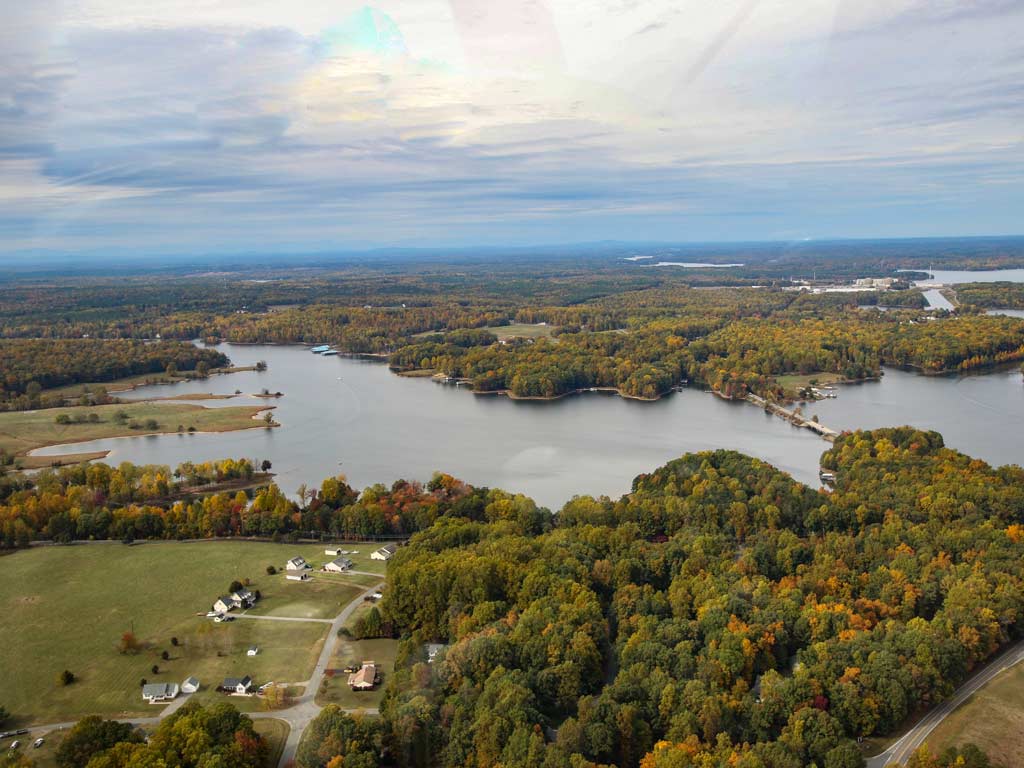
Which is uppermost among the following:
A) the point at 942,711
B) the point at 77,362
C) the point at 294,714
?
the point at 77,362

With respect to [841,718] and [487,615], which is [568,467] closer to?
[487,615]

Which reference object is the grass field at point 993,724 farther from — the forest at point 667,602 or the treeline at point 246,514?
the treeline at point 246,514

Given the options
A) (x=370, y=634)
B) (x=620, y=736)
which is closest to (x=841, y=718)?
(x=620, y=736)

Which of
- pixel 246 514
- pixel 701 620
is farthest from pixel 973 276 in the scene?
pixel 246 514

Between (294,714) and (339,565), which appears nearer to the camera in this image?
(294,714)

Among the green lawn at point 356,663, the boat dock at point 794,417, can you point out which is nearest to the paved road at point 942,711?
the green lawn at point 356,663

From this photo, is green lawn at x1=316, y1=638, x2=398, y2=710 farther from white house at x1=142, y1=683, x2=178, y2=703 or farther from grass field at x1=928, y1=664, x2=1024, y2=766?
grass field at x1=928, y1=664, x2=1024, y2=766

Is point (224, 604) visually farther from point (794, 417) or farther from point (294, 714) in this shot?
point (794, 417)

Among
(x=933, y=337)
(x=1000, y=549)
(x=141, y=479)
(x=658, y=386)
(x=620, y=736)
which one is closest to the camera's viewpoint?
(x=620, y=736)
